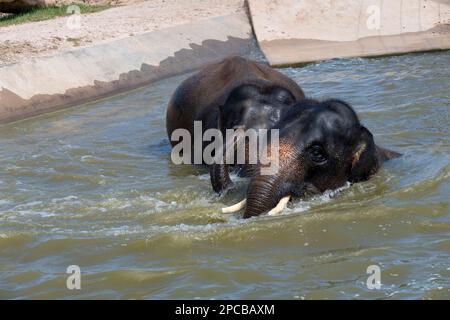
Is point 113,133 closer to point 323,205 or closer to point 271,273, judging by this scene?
point 323,205

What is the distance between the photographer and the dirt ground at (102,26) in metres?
15.0

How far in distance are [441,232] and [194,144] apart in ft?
11.2

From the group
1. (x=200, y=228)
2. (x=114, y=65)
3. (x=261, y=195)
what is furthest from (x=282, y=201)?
(x=114, y=65)

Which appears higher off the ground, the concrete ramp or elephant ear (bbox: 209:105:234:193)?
the concrete ramp

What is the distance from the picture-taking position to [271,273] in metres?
6.31

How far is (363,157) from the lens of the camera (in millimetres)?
8000

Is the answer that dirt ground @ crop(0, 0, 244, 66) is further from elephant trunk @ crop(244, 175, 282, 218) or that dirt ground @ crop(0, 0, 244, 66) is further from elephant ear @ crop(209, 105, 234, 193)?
elephant trunk @ crop(244, 175, 282, 218)

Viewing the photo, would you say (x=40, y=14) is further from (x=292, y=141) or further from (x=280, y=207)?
(x=280, y=207)

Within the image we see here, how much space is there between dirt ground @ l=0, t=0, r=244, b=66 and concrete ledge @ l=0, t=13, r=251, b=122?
0.32 metres

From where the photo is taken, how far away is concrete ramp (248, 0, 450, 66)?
1548 cm

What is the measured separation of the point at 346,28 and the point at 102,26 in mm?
→ 4154

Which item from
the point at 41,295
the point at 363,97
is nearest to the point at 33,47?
the point at 363,97

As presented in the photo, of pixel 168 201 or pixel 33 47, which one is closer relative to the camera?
pixel 168 201

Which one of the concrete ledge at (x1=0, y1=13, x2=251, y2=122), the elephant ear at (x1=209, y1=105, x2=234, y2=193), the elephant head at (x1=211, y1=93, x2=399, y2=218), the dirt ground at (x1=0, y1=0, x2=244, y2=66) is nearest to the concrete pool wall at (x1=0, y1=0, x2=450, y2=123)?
the concrete ledge at (x1=0, y1=13, x2=251, y2=122)
